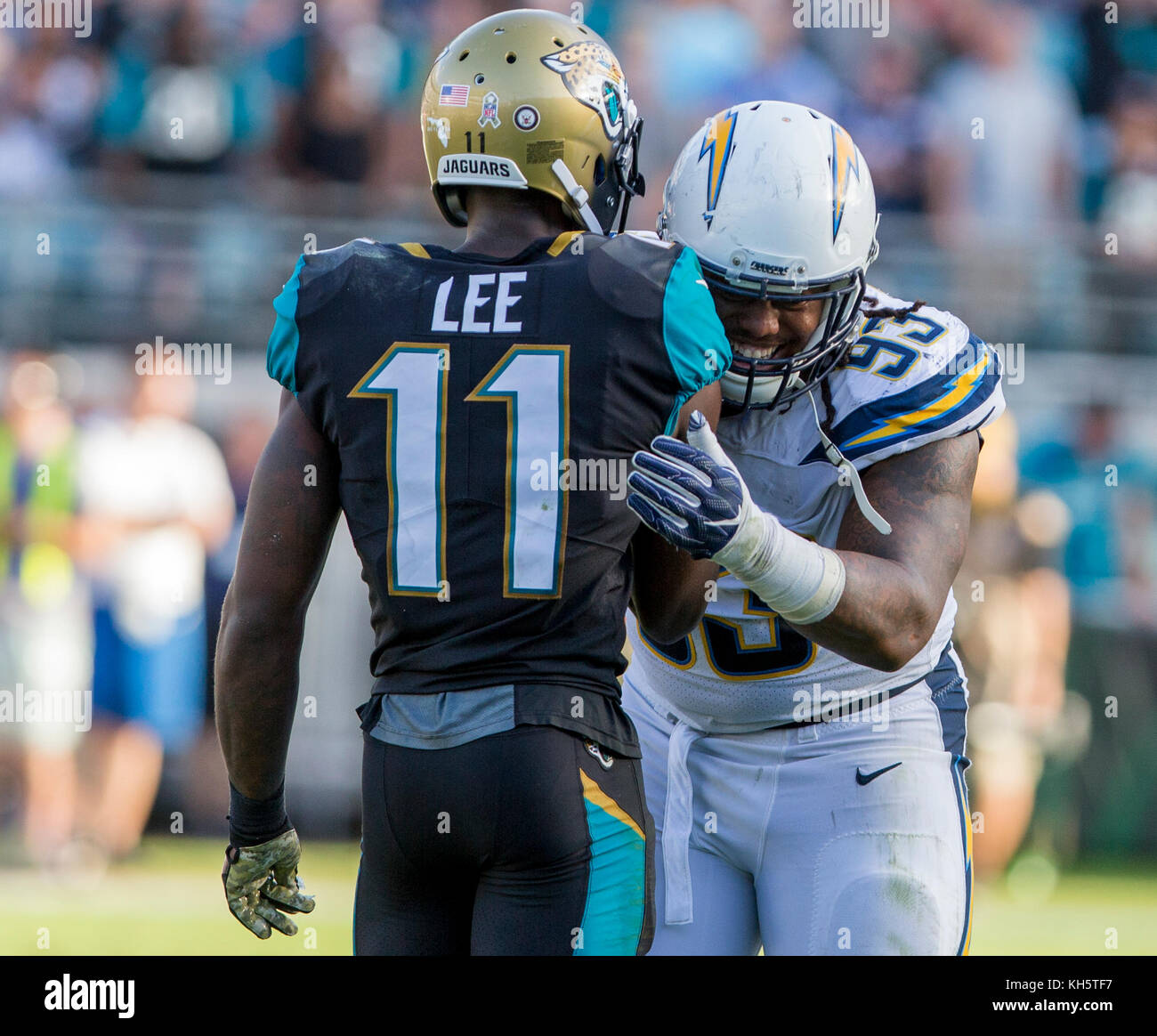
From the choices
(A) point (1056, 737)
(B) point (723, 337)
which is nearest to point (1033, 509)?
(A) point (1056, 737)

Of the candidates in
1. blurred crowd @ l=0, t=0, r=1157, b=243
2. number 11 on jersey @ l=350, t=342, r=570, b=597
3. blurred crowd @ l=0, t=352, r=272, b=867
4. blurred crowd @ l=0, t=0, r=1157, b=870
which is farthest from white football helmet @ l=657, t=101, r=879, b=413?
blurred crowd @ l=0, t=0, r=1157, b=243

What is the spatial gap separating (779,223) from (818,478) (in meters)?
0.45

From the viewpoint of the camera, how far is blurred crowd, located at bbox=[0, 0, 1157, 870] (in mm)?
6910

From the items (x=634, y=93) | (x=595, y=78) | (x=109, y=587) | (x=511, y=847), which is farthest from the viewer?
(x=634, y=93)

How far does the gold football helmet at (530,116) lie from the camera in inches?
96.1

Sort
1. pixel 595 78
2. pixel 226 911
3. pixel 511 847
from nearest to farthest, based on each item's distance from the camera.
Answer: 1. pixel 511 847
2. pixel 595 78
3. pixel 226 911

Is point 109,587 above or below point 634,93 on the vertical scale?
below

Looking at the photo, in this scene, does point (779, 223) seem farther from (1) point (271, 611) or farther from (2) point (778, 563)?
(1) point (271, 611)

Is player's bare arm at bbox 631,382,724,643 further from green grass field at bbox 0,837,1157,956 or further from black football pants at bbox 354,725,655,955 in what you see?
green grass field at bbox 0,837,1157,956

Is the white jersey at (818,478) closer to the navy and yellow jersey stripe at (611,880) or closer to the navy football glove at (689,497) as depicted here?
the navy football glove at (689,497)

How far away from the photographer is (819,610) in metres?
2.46

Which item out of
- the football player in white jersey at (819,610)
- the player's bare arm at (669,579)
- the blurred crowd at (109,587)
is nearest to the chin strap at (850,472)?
the football player in white jersey at (819,610)

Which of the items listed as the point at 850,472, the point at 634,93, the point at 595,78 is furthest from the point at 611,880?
the point at 634,93

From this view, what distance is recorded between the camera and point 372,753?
237cm
